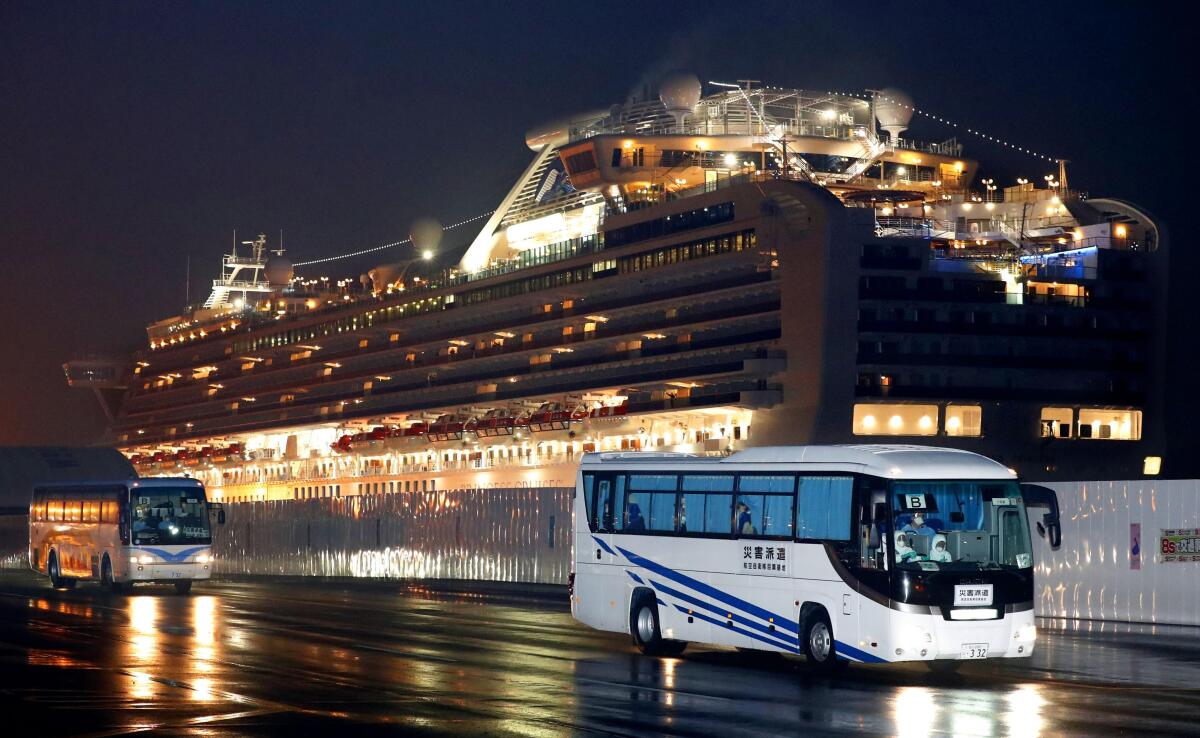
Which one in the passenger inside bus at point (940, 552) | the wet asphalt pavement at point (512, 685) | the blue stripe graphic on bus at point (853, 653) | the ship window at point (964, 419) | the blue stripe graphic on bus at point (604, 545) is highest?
the ship window at point (964, 419)

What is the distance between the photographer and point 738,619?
21.8 metres

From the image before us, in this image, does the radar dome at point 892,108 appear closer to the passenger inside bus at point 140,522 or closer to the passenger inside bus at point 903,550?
the passenger inside bus at point 140,522

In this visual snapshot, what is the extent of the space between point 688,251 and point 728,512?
69.4m

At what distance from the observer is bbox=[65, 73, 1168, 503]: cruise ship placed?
268 ft

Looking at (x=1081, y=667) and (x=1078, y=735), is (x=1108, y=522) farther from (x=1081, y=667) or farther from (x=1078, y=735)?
(x=1078, y=735)

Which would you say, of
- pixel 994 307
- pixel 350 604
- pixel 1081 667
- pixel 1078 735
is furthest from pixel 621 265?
pixel 1078 735

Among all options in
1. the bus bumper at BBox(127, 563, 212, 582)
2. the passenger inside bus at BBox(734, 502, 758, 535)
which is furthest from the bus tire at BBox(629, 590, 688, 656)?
the bus bumper at BBox(127, 563, 212, 582)

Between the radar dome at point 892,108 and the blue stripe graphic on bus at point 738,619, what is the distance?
79578mm

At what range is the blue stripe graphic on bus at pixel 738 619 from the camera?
2094 cm

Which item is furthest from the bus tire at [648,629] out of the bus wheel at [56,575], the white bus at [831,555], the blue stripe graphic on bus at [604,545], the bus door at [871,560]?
the bus wheel at [56,575]

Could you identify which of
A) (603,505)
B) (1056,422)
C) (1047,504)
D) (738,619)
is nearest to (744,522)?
(738,619)

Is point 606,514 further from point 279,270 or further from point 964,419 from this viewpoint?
point 279,270

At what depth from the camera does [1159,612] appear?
28828mm

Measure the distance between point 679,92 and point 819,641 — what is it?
79.8 meters
